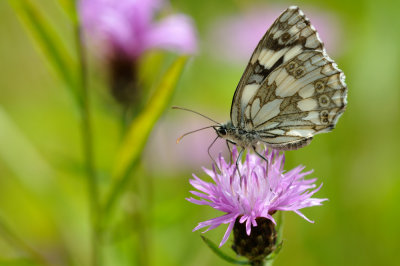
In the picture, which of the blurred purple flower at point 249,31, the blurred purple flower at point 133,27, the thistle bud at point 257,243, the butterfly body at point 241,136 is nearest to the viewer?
the thistle bud at point 257,243

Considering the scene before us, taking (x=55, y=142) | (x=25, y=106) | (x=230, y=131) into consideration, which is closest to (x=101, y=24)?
(x=230, y=131)

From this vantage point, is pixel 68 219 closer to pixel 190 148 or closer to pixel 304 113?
pixel 304 113

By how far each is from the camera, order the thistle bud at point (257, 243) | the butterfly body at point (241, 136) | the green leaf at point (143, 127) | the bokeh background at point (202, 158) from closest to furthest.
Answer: the thistle bud at point (257, 243), the green leaf at point (143, 127), the butterfly body at point (241, 136), the bokeh background at point (202, 158)

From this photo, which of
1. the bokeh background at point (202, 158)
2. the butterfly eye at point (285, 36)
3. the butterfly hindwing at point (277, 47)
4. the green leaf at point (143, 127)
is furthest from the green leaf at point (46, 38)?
the butterfly eye at point (285, 36)

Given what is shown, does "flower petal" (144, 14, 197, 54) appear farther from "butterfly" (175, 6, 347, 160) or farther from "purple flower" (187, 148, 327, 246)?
"purple flower" (187, 148, 327, 246)

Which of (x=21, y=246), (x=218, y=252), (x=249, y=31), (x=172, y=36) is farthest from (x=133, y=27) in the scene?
(x=218, y=252)

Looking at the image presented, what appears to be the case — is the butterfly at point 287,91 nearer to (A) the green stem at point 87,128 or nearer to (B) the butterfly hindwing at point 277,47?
(B) the butterfly hindwing at point 277,47

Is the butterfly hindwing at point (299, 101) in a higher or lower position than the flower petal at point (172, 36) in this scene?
lower

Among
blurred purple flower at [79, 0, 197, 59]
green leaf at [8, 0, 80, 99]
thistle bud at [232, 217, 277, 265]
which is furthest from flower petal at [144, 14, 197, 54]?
thistle bud at [232, 217, 277, 265]
